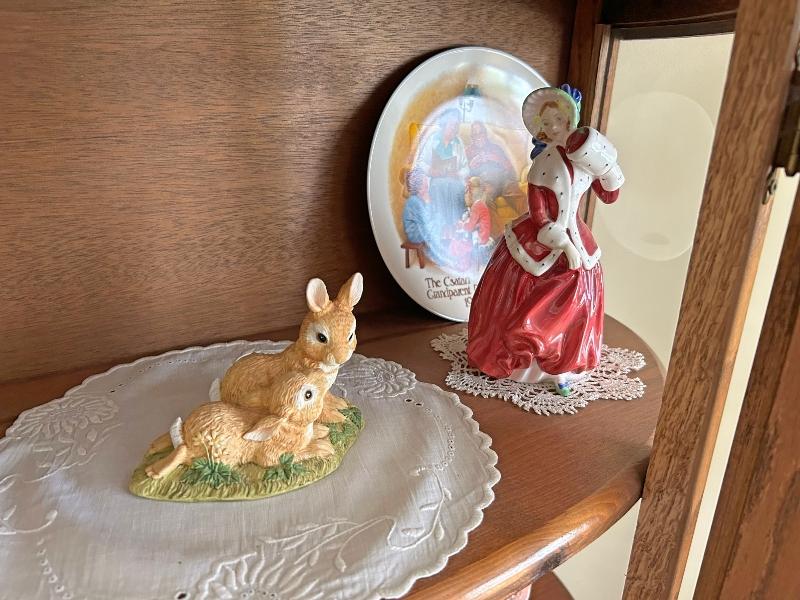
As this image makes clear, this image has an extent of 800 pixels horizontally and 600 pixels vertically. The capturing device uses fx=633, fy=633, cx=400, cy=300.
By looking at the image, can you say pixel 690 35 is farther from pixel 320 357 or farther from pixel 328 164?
pixel 320 357

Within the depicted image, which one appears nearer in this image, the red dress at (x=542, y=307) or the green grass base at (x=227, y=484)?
the green grass base at (x=227, y=484)

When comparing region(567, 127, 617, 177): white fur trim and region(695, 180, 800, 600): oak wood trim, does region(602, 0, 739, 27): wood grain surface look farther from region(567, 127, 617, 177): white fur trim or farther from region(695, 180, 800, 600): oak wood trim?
region(695, 180, 800, 600): oak wood trim

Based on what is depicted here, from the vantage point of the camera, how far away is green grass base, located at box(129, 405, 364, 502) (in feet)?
1.43

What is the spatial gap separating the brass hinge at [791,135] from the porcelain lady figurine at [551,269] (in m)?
0.19

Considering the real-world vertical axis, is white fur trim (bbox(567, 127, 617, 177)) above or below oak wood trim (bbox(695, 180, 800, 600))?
above

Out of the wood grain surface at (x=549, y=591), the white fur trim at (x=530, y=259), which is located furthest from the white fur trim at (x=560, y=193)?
the wood grain surface at (x=549, y=591)

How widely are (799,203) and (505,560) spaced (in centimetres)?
28

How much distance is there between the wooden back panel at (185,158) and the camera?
0.57 metres

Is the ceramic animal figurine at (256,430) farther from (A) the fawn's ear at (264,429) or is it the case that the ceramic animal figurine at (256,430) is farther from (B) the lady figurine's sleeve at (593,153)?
(B) the lady figurine's sleeve at (593,153)

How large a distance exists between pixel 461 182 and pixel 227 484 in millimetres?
454

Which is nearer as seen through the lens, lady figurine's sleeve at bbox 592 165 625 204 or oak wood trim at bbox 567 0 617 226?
lady figurine's sleeve at bbox 592 165 625 204

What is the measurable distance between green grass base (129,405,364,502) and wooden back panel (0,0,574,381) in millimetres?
244

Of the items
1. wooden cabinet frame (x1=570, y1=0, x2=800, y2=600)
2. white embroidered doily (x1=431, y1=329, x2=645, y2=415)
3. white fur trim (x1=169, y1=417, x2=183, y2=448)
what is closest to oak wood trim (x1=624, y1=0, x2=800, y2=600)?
wooden cabinet frame (x1=570, y1=0, x2=800, y2=600)

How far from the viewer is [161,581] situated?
14.8 inches
